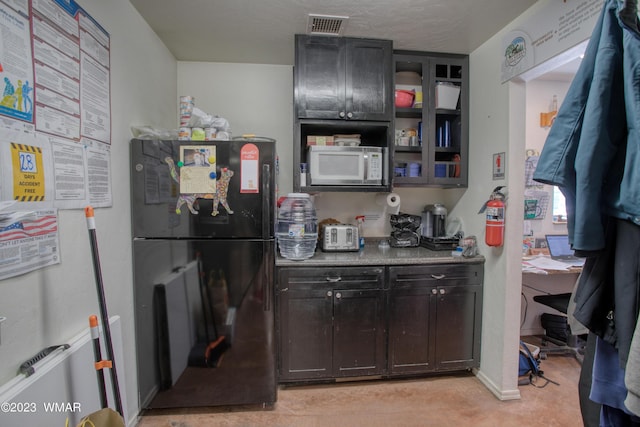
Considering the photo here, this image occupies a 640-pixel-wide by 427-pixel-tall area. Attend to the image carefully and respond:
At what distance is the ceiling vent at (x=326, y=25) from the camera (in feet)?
5.98

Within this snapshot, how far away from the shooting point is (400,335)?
6.53ft

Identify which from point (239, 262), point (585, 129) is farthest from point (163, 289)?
point (585, 129)

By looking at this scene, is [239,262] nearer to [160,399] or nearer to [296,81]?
[160,399]

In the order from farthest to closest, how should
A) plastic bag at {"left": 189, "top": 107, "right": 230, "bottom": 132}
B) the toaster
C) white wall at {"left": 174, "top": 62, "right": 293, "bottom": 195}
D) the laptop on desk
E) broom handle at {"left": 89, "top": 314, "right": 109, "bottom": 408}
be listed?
the laptop on desk → white wall at {"left": 174, "top": 62, "right": 293, "bottom": 195} → the toaster → plastic bag at {"left": 189, "top": 107, "right": 230, "bottom": 132} → broom handle at {"left": 89, "top": 314, "right": 109, "bottom": 408}

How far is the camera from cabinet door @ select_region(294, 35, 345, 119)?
2.05 m

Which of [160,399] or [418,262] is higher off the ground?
[418,262]

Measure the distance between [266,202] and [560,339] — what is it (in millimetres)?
2932

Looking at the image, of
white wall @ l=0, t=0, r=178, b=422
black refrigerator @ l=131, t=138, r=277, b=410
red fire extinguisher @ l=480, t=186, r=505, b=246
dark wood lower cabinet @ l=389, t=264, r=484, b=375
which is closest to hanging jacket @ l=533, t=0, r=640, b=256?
red fire extinguisher @ l=480, t=186, r=505, b=246

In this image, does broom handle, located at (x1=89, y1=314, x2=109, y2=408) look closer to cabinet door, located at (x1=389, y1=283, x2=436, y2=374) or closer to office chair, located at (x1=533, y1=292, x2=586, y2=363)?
cabinet door, located at (x1=389, y1=283, x2=436, y2=374)

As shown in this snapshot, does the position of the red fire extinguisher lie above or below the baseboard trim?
above

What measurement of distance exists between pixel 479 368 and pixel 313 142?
2.15 meters

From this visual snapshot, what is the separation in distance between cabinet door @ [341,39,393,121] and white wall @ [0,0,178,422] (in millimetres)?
1387

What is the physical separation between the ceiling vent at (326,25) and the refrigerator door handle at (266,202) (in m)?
1.03

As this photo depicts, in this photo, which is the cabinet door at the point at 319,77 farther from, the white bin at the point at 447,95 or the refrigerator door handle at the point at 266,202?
the white bin at the point at 447,95
